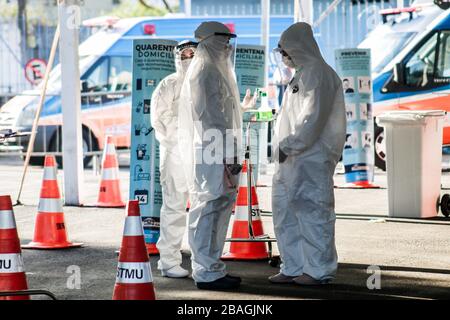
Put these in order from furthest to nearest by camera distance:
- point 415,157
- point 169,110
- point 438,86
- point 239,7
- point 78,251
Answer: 1. point 239,7
2. point 438,86
3. point 415,157
4. point 78,251
5. point 169,110

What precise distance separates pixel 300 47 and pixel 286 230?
152cm

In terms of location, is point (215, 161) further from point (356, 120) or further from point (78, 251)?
point (356, 120)

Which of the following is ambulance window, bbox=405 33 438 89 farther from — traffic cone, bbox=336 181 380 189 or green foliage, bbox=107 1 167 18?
green foliage, bbox=107 1 167 18

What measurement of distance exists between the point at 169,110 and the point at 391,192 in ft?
16.2

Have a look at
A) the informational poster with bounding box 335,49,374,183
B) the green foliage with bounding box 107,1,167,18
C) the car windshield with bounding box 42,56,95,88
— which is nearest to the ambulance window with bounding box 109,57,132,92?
the car windshield with bounding box 42,56,95,88

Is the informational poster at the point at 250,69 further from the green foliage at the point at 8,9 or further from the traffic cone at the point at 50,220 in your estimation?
the green foliage at the point at 8,9

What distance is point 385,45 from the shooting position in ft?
72.2

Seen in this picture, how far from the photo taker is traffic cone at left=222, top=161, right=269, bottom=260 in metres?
11.5

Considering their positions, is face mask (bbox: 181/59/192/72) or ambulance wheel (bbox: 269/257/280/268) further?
ambulance wheel (bbox: 269/257/280/268)

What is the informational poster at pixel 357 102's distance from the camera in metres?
18.3

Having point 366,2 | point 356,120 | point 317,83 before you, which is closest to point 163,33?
point 366,2

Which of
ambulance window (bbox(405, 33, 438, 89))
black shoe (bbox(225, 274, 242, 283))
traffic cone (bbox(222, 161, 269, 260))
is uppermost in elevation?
ambulance window (bbox(405, 33, 438, 89))

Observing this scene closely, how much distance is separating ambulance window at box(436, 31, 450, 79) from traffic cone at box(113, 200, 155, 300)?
1335cm

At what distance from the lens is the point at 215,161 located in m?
9.80
